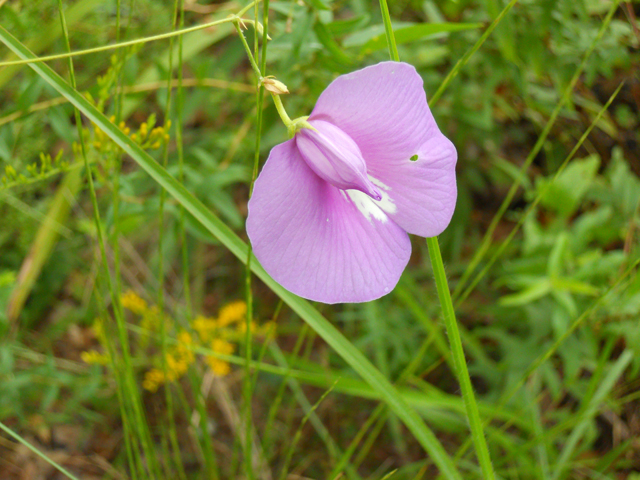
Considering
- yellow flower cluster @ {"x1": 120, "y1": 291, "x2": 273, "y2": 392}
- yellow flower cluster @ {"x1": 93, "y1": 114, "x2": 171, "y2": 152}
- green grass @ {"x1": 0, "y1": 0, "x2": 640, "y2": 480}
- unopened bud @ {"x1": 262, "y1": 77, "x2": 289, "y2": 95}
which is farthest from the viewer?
yellow flower cluster @ {"x1": 120, "y1": 291, "x2": 273, "y2": 392}

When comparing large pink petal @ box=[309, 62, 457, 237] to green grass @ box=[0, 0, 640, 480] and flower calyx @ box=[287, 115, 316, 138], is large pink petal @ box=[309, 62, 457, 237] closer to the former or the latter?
flower calyx @ box=[287, 115, 316, 138]

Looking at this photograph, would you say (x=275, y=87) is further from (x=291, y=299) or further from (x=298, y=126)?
(x=291, y=299)

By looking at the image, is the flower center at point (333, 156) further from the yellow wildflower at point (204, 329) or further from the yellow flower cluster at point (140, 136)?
the yellow wildflower at point (204, 329)

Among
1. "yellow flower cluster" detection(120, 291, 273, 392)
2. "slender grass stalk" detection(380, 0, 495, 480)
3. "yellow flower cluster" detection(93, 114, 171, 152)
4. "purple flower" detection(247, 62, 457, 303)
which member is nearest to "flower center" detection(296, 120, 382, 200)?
"purple flower" detection(247, 62, 457, 303)

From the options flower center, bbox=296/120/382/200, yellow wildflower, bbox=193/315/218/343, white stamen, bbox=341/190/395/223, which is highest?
flower center, bbox=296/120/382/200

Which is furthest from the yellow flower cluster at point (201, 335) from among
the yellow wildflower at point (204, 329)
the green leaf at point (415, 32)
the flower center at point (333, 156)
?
the flower center at point (333, 156)

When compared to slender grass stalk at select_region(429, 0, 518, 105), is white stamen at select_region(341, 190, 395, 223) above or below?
below
